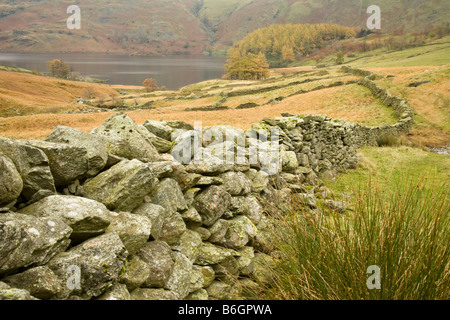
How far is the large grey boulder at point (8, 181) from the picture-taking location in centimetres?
263

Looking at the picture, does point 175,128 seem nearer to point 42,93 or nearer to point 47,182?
point 47,182

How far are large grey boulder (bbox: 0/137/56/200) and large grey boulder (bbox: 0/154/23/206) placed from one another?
20 centimetres

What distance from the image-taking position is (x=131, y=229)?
3.38 metres

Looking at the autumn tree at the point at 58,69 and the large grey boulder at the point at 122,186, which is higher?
the autumn tree at the point at 58,69

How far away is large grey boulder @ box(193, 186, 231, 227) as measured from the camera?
4.92 metres

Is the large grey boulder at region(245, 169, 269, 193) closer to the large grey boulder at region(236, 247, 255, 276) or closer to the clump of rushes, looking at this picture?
the large grey boulder at region(236, 247, 255, 276)

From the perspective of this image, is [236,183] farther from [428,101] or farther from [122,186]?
[428,101]

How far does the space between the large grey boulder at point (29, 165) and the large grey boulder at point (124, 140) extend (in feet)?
4.60

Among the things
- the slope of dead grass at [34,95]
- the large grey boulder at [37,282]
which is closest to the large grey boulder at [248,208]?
the large grey boulder at [37,282]

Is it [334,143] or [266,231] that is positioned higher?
[334,143]

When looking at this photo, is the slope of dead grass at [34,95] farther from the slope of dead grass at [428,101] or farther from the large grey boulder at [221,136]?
the slope of dead grass at [428,101]

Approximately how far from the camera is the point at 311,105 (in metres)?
30.9
